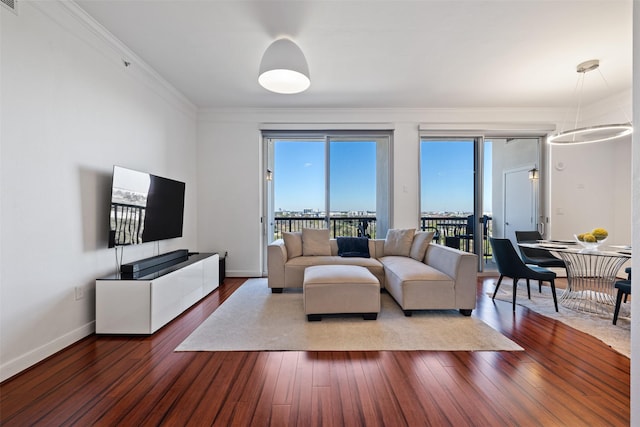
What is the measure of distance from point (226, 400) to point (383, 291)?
258 cm

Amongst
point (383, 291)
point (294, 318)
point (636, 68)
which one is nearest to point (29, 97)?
point (294, 318)

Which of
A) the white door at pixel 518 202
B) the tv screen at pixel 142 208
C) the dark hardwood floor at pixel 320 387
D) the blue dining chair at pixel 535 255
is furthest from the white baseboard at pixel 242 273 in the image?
the white door at pixel 518 202

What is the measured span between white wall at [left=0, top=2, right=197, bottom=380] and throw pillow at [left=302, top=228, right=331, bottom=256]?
2.12 meters

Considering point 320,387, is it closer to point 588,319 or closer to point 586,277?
point 588,319

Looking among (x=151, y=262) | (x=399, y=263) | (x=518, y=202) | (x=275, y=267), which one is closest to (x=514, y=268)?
(x=399, y=263)

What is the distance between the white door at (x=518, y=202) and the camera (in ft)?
16.3

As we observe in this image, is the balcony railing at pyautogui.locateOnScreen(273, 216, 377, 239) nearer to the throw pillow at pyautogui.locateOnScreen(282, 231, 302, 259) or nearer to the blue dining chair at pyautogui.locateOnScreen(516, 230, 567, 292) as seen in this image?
the throw pillow at pyautogui.locateOnScreen(282, 231, 302, 259)

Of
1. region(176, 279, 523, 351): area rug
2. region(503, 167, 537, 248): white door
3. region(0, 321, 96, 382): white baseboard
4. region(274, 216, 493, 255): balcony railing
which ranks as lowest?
region(176, 279, 523, 351): area rug

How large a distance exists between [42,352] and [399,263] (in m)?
3.37

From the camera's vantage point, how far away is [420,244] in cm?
375

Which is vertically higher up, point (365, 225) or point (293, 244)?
point (365, 225)

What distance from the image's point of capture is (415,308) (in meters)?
2.81

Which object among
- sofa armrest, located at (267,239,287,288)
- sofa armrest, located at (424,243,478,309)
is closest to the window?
sofa armrest, located at (267,239,287,288)

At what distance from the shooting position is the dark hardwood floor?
146 centimetres
